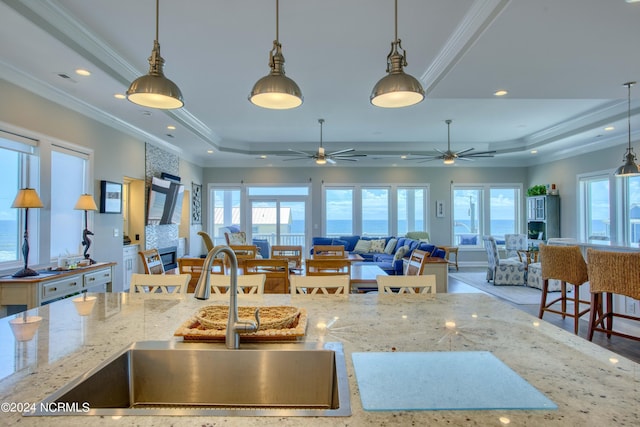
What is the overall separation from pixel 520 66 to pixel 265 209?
7.00 m

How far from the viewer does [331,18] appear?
272 cm

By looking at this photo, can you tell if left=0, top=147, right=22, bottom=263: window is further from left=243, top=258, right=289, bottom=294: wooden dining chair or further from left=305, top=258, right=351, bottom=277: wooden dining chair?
left=305, top=258, right=351, bottom=277: wooden dining chair

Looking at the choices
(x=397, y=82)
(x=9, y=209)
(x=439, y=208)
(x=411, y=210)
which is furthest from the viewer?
(x=411, y=210)

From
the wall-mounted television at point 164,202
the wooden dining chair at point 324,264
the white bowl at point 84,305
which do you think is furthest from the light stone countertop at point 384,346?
the wall-mounted television at point 164,202

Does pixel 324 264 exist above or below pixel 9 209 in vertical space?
below

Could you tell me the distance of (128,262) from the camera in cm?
552

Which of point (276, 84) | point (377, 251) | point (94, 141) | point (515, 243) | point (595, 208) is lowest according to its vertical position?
point (377, 251)

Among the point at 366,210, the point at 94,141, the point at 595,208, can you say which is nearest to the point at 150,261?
the point at 94,141

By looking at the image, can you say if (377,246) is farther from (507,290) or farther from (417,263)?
(417,263)

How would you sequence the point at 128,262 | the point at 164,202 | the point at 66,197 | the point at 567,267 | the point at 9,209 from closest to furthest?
the point at 9,209 < the point at 567,267 < the point at 66,197 < the point at 128,262 < the point at 164,202

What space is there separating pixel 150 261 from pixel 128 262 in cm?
292

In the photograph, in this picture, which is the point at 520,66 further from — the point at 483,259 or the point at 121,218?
the point at 483,259

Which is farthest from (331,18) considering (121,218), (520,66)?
(121,218)

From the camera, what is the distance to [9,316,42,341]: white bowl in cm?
130
